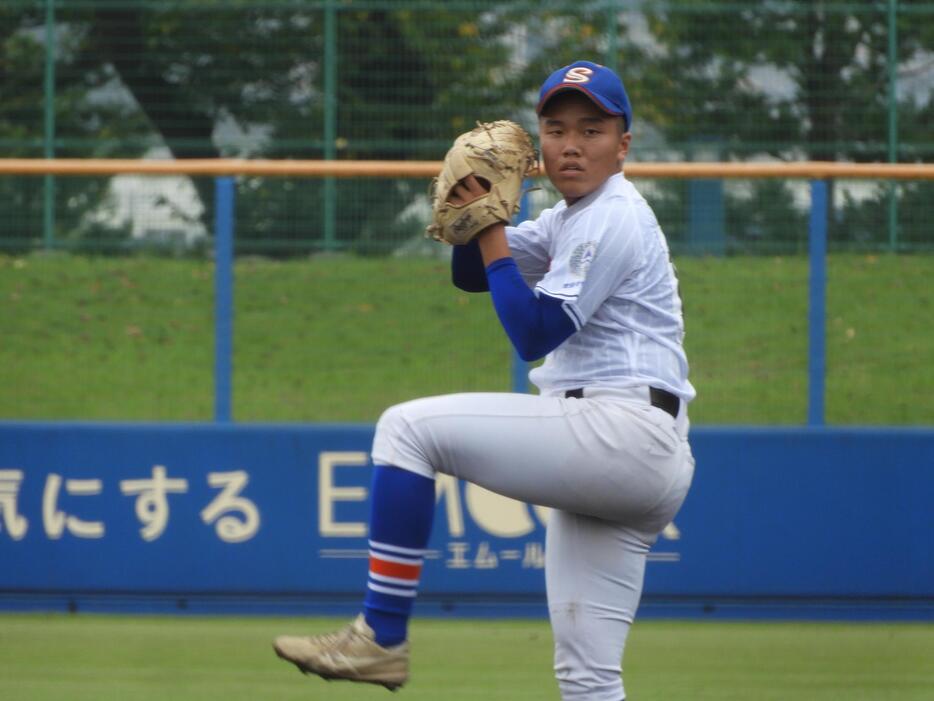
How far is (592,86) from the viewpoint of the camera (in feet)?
12.5

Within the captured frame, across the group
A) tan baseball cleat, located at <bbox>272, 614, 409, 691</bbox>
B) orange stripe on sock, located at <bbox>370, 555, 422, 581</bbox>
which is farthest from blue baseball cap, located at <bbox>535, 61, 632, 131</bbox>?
tan baseball cleat, located at <bbox>272, 614, 409, 691</bbox>

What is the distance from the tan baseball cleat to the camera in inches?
145

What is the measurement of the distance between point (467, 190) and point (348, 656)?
116 centimetres

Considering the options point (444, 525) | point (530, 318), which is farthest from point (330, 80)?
point (530, 318)

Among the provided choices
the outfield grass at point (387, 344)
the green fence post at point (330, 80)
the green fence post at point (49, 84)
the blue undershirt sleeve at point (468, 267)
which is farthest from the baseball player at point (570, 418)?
the green fence post at point (49, 84)

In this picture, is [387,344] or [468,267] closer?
[468,267]

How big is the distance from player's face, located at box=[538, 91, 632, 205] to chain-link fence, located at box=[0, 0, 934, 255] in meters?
9.56

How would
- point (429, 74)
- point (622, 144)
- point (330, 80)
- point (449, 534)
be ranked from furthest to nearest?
point (330, 80)
point (429, 74)
point (449, 534)
point (622, 144)

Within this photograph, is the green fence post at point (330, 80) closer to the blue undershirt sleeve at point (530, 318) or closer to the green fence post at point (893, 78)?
the green fence post at point (893, 78)

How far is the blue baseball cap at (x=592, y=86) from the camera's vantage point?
3805 millimetres

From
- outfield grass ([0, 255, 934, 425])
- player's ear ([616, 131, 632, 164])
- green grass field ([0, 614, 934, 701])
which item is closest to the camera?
player's ear ([616, 131, 632, 164])

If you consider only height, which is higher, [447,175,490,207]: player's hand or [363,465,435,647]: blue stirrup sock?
[447,175,490,207]: player's hand

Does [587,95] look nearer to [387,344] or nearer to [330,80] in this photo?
[387,344]

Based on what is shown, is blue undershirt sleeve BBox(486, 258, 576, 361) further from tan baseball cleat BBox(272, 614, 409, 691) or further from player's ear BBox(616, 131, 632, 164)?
tan baseball cleat BBox(272, 614, 409, 691)
